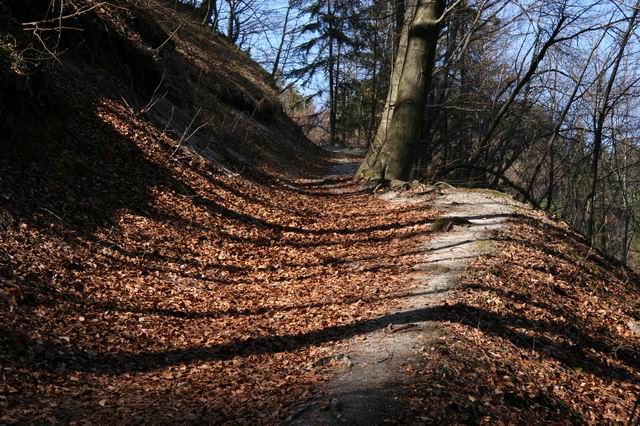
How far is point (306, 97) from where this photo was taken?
3556 cm

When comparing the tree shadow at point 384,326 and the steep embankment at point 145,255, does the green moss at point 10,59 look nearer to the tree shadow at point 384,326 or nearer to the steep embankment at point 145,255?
the steep embankment at point 145,255

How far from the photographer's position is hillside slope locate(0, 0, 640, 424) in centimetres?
431

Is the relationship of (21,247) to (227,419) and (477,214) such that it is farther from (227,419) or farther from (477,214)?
(477,214)

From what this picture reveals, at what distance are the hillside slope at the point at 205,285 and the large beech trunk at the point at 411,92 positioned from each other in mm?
1622

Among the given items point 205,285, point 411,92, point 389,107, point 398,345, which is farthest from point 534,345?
point 389,107

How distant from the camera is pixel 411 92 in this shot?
1242cm

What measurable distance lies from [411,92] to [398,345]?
8613 millimetres

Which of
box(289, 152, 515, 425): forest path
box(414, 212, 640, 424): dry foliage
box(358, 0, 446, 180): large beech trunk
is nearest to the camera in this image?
box(289, 152, 515, 425): forest path

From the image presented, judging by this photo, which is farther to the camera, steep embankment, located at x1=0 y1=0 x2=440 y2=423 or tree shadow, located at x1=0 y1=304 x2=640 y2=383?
tree shadow, located at x1=0 y1=304 x2=640 y2=383

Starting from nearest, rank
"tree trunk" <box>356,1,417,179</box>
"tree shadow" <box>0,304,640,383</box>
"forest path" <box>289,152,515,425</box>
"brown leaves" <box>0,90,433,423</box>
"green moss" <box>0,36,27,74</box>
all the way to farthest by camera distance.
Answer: "forest path" <box>289,152,515,425</box> < "brown leaves" <box>0,90,433,423</box> < "tree shadow" <box>0,304,640,383</box> < "green moss" <box>0,36,27,74</box> < "tree trunk" <box>356,1,417,179</box>

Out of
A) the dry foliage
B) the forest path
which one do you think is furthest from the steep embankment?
the dry foliage

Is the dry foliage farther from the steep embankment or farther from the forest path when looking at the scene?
the steep embankment

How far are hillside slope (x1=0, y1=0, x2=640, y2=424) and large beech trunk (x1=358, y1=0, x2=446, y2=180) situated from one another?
1.62 meters

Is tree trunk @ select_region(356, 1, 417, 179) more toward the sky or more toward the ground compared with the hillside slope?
more toward the sky
